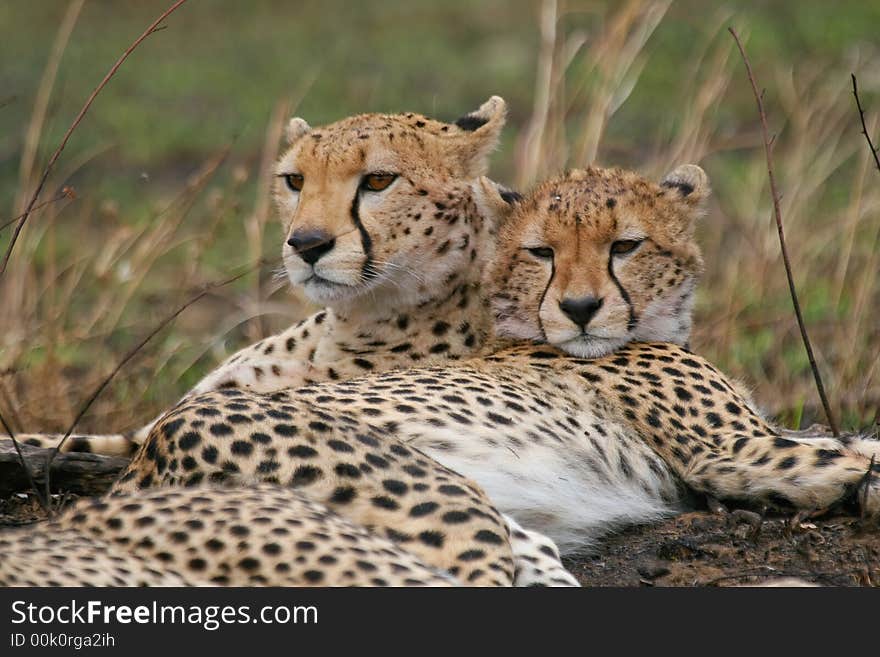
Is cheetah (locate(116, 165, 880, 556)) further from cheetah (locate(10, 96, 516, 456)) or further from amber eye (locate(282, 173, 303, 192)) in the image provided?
amber eye (locate(282, 173, 303, 192))

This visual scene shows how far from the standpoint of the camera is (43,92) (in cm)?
538

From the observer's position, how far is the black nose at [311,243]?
4.09 m

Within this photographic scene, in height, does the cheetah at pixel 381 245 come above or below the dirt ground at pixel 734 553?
above

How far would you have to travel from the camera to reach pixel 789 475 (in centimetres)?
364

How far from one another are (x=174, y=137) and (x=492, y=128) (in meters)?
6.35

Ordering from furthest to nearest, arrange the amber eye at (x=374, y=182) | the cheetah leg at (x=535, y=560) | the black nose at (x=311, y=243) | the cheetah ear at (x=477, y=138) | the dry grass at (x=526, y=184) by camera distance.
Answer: the dry grass at (x=526, y=184) < the cheetah ear at (x=477, y=138) < the amber eye at (x=374, y=182) < the black nose at (x=311, y=243) < the cheetah leg at (x=535, y=560)

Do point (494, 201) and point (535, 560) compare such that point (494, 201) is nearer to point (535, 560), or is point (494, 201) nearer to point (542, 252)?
point (542, 252)

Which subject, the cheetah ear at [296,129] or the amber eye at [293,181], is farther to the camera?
the cheetah ear at [296,129]

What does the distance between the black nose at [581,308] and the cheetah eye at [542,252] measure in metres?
0.17

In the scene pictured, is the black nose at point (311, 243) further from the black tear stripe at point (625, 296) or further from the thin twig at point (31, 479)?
the thin twig at point (31, 479)

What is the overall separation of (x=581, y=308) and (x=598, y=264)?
0.12 m

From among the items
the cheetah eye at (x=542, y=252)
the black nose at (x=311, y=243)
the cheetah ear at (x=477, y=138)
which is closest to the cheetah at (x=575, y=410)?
the cheetah eye at (x=542, y=252)
